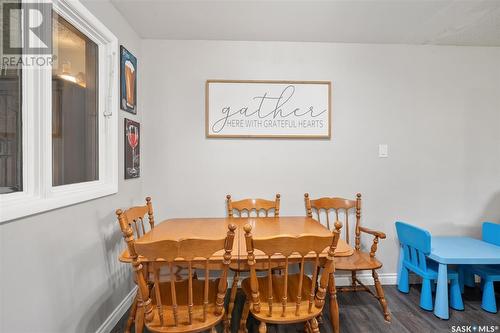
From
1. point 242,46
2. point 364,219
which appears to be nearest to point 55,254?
point 242,46

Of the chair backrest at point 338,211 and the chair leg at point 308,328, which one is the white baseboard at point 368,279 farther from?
the chair leg at point 308,328

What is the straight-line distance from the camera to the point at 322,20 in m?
1.98

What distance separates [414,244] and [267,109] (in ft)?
5.74

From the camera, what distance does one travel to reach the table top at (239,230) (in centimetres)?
151

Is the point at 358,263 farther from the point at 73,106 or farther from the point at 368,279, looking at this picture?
the point at 73,106

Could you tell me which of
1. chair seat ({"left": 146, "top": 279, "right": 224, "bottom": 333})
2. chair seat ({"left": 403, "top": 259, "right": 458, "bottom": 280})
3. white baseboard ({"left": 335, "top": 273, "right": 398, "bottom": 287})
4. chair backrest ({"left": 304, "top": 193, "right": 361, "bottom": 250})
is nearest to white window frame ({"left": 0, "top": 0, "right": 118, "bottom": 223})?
chair seat ({"left": 146, "top": 279, "right": 224, "bottom": 333})

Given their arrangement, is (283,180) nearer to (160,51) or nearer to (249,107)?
(249,107)

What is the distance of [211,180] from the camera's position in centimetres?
234

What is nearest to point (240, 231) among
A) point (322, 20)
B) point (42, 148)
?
point (42, 148)

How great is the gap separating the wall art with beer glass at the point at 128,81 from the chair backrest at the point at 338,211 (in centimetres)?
174

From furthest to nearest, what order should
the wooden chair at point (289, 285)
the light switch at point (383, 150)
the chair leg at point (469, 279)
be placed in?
the light switch at point (383, 150) < the chair leg at point (469, 279) < the wooden chair at point (289, 285)

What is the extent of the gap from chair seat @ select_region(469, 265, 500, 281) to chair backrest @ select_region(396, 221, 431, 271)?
0.49 metres

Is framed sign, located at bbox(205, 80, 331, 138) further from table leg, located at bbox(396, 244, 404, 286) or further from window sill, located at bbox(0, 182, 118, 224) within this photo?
table leg, located at bbox(396, 244, 404, 286)

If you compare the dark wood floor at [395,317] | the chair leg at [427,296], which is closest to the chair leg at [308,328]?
the dark wood floor at [395,317]
